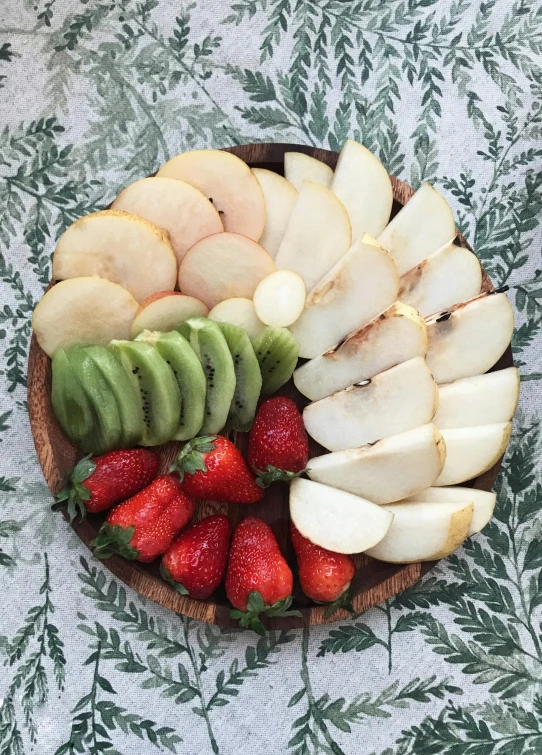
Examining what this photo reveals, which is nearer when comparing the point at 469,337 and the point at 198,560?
the point at 198,560

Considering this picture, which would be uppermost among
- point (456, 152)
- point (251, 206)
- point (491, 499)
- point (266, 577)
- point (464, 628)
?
point (251, 206)

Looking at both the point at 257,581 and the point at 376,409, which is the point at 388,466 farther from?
the point at 257,581

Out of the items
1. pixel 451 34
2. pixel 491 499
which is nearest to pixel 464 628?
pixel 491 499

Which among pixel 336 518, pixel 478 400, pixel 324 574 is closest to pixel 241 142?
pixel 478 400

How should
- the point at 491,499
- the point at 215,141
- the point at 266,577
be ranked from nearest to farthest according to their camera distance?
1. the point at 266,577
2. the point at 491,499
3. the point at 215,141

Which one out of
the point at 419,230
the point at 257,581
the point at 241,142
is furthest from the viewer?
the point at 241,142

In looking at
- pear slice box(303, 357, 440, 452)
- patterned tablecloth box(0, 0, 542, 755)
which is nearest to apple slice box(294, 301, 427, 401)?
pear slice box(303, 357, 440, 452)

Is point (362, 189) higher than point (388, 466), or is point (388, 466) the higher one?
point (362, 189)

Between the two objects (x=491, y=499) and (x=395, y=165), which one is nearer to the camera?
(x=491, y=499)

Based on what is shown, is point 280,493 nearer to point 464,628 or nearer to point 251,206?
point 464,628
